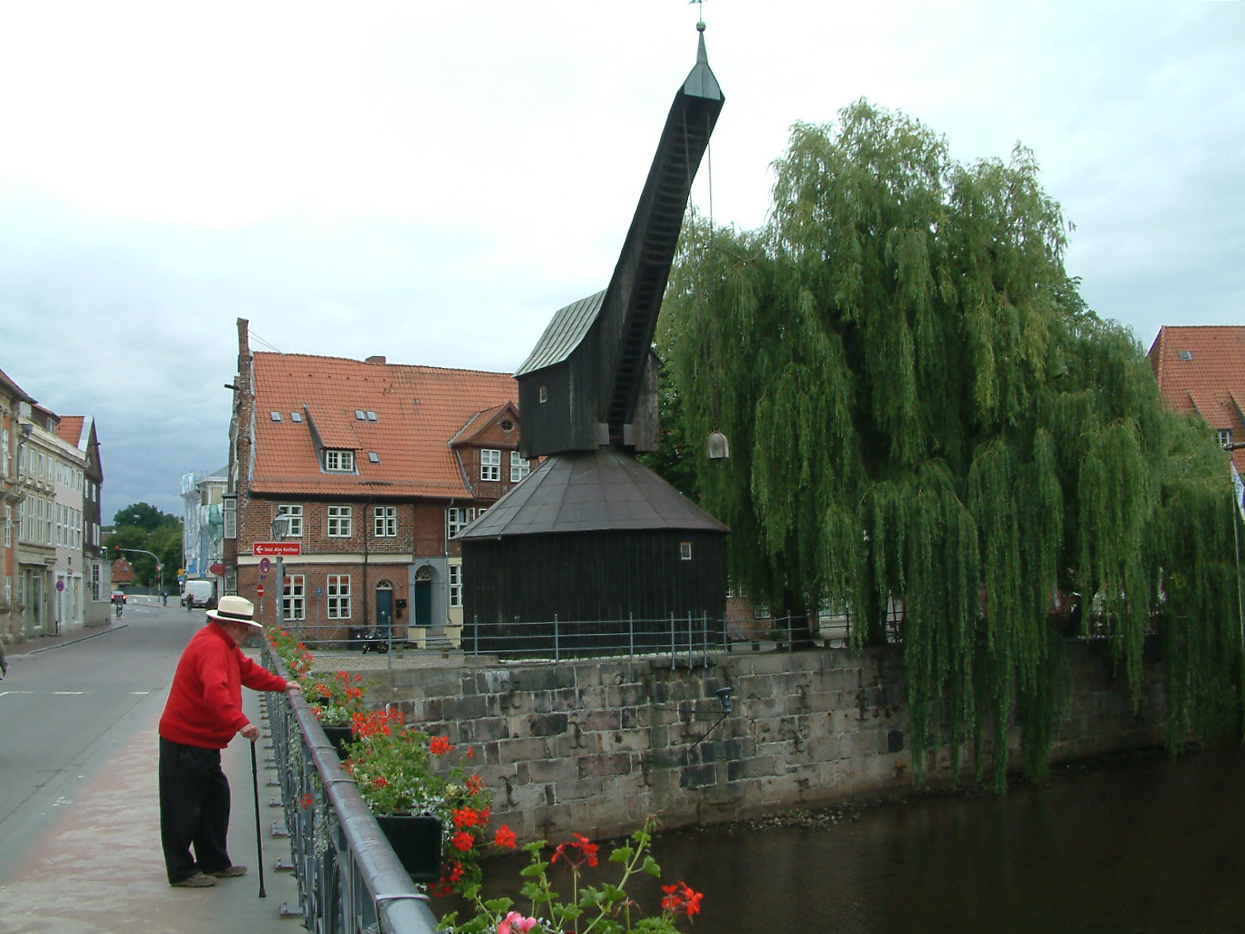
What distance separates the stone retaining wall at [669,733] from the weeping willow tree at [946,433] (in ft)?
3.42

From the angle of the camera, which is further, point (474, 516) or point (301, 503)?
point (474, 516)

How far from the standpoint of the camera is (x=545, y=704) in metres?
17.6

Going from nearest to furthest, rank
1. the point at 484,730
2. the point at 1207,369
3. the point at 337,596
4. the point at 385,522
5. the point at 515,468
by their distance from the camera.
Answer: the point at 484,730 < the point at 337,596 < the point at 385,522 < the point at 515,468 < the point at 1207,369

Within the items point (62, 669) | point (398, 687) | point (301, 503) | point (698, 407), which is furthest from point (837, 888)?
point (301, 503)

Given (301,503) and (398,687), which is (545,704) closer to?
(398,687)

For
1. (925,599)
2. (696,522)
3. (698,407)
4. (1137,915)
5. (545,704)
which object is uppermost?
(698,407)

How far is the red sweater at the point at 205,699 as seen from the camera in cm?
589

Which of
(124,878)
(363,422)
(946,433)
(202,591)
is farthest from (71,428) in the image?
(124,878)

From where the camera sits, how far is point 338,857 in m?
3.73

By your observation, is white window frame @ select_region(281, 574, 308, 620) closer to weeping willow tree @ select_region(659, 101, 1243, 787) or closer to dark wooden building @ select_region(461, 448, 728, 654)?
dark wooden building @ select_region(461, 448, 728, 654)

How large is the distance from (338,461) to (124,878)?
1215 inches

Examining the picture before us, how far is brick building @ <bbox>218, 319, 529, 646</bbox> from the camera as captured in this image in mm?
34875

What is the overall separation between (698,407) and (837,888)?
358 inches

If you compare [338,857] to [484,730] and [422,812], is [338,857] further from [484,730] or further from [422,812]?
[484,730]
